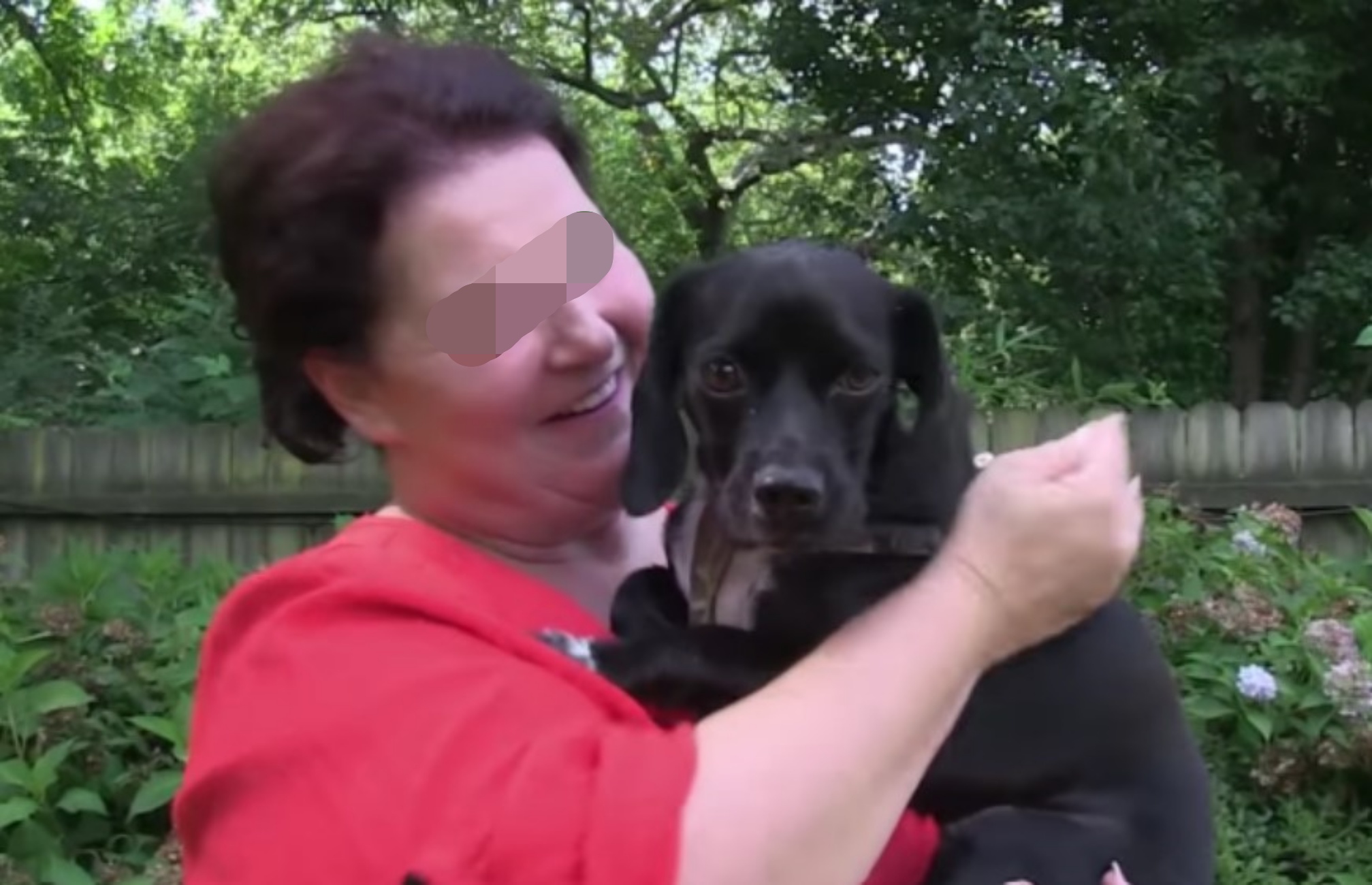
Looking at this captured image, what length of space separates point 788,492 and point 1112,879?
42 centimetres

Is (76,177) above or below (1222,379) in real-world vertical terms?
above

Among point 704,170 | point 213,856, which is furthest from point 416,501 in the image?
point 704,170

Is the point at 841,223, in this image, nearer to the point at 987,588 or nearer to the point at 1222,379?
the point at 1222,379

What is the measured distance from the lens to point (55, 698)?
3.23 m

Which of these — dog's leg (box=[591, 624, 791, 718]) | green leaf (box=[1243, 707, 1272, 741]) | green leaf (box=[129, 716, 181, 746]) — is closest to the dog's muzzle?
dog's leg (box=[591, 624, 791, 718])

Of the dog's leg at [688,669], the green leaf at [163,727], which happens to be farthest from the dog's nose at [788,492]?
the green leaf at [163,727]

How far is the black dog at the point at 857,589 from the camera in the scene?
165 centimetres

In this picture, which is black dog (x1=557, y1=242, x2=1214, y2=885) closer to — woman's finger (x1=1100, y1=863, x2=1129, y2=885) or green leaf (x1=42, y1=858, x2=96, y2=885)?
woman's finger (x1=1100, y1=863, x2=1129, y2=885)

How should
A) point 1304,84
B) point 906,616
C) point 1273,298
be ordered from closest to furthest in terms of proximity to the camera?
point 906,616 < point 1304,84 < point 1273,298

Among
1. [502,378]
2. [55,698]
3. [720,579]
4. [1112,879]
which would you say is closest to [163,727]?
[55,698]

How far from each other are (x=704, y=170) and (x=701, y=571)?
9452 millimetres

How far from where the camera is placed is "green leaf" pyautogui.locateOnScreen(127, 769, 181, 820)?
3.15 m

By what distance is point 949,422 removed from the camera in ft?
5.76

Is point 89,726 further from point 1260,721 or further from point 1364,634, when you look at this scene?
point 1364,634
